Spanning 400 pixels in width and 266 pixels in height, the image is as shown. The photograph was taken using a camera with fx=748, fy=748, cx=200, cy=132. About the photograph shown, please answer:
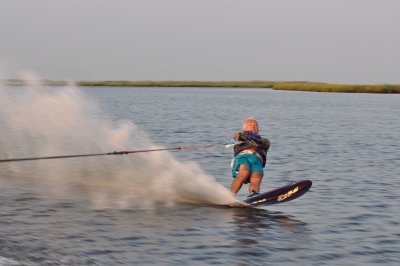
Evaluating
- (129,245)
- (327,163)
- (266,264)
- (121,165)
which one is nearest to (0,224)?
(129,245)

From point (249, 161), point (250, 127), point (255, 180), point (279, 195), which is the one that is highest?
point (250, 127)

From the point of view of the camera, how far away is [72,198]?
15.9m

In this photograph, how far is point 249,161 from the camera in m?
15.0

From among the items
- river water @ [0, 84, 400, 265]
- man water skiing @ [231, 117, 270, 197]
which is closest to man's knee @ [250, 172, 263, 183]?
man water skiing @ [231, 117, 270, 197]

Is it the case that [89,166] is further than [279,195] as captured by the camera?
Yes

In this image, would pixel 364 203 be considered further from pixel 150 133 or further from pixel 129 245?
pixel 150 133

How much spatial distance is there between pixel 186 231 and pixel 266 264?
2.37 metres

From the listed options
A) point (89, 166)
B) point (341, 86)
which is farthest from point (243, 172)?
point (341, 86)

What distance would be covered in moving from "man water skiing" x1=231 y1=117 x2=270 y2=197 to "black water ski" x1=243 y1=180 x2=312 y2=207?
0.33 metres

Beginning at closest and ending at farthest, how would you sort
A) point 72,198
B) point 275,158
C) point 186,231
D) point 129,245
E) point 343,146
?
point 129,245 < point 186,231 < point 72,198 < point 275,158 < point 343,146

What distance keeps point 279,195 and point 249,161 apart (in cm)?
90

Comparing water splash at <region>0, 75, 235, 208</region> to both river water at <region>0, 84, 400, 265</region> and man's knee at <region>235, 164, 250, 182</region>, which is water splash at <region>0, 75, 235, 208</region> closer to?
river water at <region>0, 84, 400, 265</region>

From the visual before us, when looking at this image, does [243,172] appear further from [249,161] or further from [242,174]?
[249,161]

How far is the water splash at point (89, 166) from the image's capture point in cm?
1630
